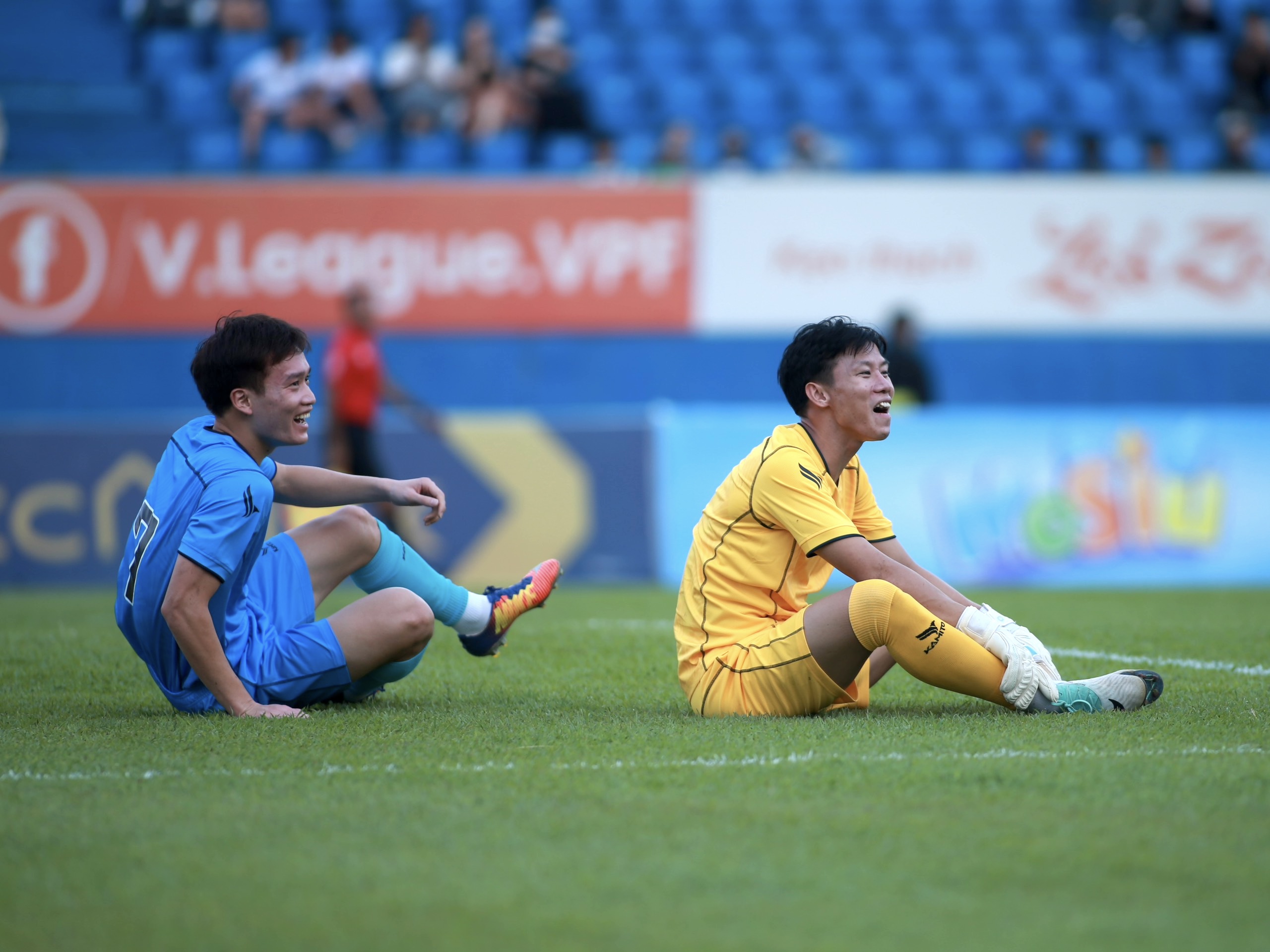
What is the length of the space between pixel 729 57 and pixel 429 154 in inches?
154

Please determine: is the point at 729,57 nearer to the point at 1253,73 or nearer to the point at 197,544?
the point at 1253,73

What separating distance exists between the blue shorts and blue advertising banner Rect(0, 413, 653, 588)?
18.3ft

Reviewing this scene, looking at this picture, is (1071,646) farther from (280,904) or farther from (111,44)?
(111,44)

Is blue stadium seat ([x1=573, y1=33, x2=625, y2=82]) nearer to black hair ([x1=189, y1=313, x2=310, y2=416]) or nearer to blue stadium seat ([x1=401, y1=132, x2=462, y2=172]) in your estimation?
blue stadium seat ([x1=401, y1=132, x2=462, y2=172])

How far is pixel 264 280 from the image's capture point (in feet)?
48.0

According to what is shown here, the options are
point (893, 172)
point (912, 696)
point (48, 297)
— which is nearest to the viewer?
point (912, 696)

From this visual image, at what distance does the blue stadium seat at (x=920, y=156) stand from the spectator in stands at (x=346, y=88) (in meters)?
5.26

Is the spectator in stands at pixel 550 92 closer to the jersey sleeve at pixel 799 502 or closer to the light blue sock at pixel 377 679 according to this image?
the light blue sock at pixel 377 679

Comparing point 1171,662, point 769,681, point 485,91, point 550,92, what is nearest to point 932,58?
point 550,92

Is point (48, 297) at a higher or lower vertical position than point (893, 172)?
lower

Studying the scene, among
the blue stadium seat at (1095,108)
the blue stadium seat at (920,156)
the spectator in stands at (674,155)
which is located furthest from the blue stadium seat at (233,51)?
the blue stadium seat at (1095,108)

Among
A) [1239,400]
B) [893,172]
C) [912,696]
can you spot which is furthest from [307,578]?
[1239,400]

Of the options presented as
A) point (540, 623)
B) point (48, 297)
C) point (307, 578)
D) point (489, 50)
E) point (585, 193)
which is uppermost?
point (489, 50)

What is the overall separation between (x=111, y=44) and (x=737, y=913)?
622 inches
